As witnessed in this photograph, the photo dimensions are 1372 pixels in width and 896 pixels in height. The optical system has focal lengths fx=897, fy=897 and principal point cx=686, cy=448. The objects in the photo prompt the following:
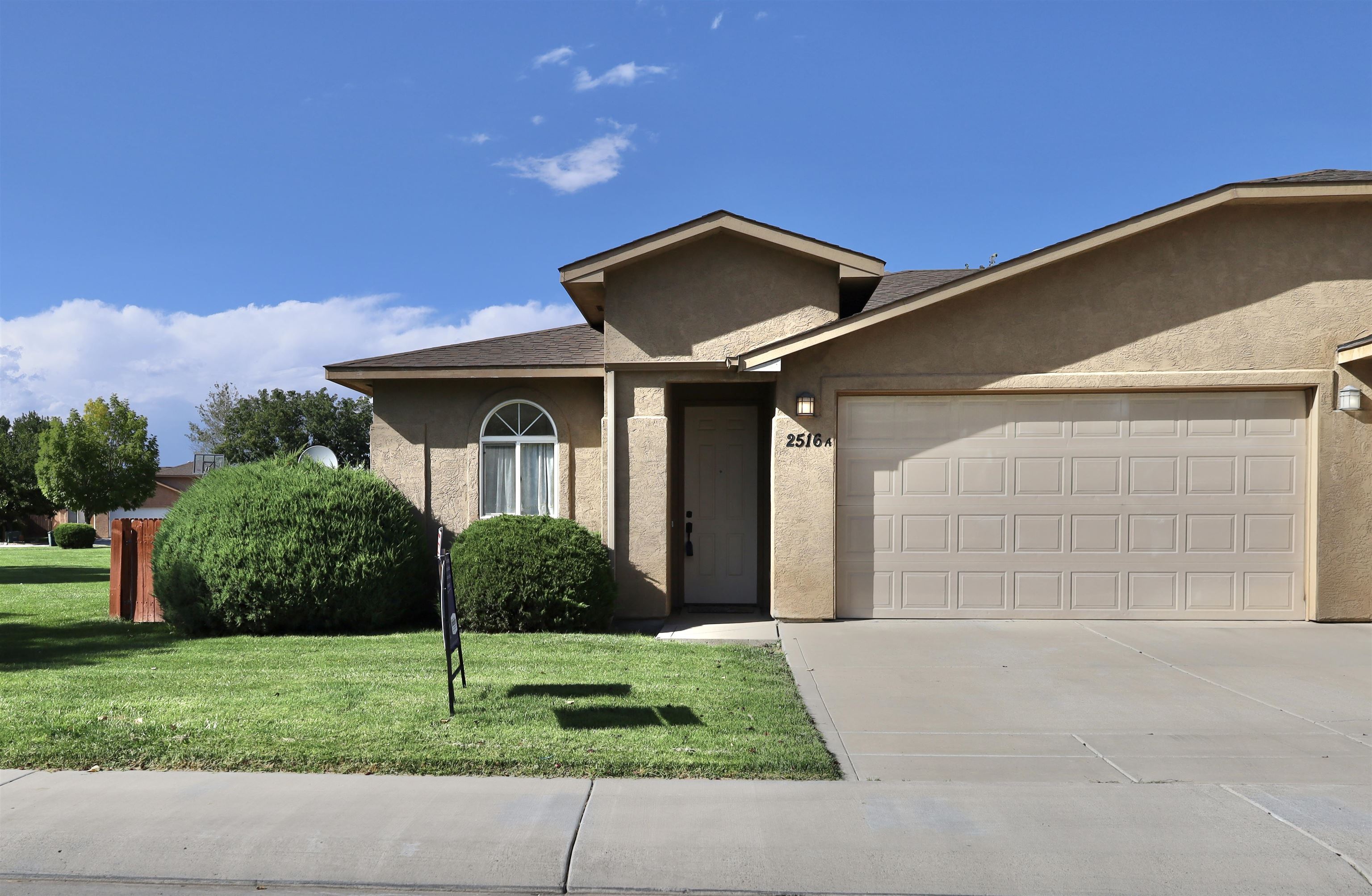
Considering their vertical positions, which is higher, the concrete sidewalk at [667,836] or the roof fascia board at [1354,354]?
the roof fascia board at [1354,354]

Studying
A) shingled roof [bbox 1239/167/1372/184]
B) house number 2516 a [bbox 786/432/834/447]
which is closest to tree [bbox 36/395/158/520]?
house number 2516 a [bbox 786/432/834/447]

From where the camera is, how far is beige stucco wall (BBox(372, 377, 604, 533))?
37.9 ft

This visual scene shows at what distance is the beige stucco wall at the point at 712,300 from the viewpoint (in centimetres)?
1055

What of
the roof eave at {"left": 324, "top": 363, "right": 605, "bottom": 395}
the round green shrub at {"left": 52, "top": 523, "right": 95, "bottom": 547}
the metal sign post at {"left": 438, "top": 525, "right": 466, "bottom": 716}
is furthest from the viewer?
the round green shrub at {"left": 52, "top": 523, "right": 95, "bottom": 547}

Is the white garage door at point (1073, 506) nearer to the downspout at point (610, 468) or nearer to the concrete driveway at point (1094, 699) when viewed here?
the concrete driveway at point (1094, 699)

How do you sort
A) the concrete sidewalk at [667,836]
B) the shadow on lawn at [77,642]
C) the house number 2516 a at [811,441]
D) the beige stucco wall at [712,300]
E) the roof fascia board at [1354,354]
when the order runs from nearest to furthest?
the concrete sidewalk at [667,836] → the shadow on lawn at [77,642] → the roof fascia board at [1354,354] → the house number 2516 a at [811,441] → the beige stucco wall at [712,300]

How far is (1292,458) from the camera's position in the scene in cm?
1019

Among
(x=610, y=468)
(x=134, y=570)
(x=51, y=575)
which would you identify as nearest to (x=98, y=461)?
(x=51, y=575)

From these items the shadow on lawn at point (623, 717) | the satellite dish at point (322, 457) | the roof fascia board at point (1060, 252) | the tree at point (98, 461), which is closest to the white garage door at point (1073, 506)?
the roof fascia board at point (1060, 252)

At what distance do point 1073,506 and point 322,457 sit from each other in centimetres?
922

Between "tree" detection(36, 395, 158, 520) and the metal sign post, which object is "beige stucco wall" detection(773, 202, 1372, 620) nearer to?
the metal sign post

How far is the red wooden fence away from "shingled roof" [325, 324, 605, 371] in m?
3.30

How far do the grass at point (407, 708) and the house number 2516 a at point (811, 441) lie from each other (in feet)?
8.17

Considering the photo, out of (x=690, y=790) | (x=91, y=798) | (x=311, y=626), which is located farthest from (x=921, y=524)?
(x=91, y=798)
